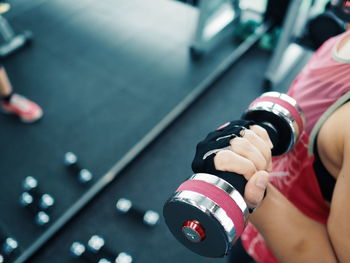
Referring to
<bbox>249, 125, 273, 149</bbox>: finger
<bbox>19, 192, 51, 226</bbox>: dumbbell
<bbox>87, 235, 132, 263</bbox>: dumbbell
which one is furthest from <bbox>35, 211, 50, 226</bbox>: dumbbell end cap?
<bbox>249, 125, 273, 149</bbox>: finger

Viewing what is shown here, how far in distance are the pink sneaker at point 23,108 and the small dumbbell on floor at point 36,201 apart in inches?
20.8

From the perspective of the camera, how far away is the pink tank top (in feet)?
2.14

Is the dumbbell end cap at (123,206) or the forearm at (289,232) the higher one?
the forearm at (289,232)

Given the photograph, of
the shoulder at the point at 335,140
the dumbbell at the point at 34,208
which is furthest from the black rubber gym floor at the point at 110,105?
the shoulder at the point at 335,140

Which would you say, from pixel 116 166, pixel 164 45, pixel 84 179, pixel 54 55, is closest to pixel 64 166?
pixel 84 179

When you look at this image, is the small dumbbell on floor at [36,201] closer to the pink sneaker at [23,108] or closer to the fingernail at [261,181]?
the pink sneaker at [23,108]

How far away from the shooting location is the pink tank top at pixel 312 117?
2.14 feet

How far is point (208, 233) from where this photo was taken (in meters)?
0.52

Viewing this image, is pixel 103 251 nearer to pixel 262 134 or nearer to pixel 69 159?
pixel 69 159

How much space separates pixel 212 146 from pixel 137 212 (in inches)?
50.2

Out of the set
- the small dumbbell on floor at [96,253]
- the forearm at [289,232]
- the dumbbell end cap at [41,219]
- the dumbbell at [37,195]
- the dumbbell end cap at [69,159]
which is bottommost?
the small dumbbell on floor at [96,253]

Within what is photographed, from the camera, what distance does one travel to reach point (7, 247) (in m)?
1.50

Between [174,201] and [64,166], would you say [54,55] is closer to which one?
[64,166]

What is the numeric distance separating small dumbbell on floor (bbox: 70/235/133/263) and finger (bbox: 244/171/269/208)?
3.87ft
